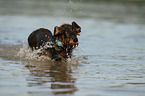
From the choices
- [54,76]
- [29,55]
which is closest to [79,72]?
[54,76]

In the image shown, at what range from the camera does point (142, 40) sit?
53.1 feet

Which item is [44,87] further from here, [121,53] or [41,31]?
[121,53]

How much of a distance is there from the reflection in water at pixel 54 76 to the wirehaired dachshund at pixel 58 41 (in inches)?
12.2

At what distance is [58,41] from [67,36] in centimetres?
41

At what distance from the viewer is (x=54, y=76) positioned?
8031 mm

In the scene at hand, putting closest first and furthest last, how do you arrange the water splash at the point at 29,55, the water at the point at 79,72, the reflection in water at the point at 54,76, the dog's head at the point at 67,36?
the water at the point at 79,72 < the reflection in water at the point at 54,76 < the dog's head at the point at 67,36 < the water splash at the point at 29,55

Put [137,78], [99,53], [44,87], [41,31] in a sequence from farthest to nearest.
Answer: [99,53], [41,31], [137,78], [44,87]

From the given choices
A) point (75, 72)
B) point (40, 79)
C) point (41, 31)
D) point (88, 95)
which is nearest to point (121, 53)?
point (41, 31)

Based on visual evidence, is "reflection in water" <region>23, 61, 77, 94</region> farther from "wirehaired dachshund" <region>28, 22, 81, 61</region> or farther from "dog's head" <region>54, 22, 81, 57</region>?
"dog's head" <region>54, 22, 81, 57</region>

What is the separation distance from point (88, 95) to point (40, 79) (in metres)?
1.51

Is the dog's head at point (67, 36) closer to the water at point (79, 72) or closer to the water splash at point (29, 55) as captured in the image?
the water at point (79, 72)

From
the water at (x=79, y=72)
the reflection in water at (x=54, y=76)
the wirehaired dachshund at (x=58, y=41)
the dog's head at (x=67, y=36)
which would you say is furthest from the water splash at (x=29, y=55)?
the dog's head at (x=67, y=36)

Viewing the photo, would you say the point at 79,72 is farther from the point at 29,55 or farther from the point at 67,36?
the point at 29,55

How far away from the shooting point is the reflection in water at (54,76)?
22.8ft
